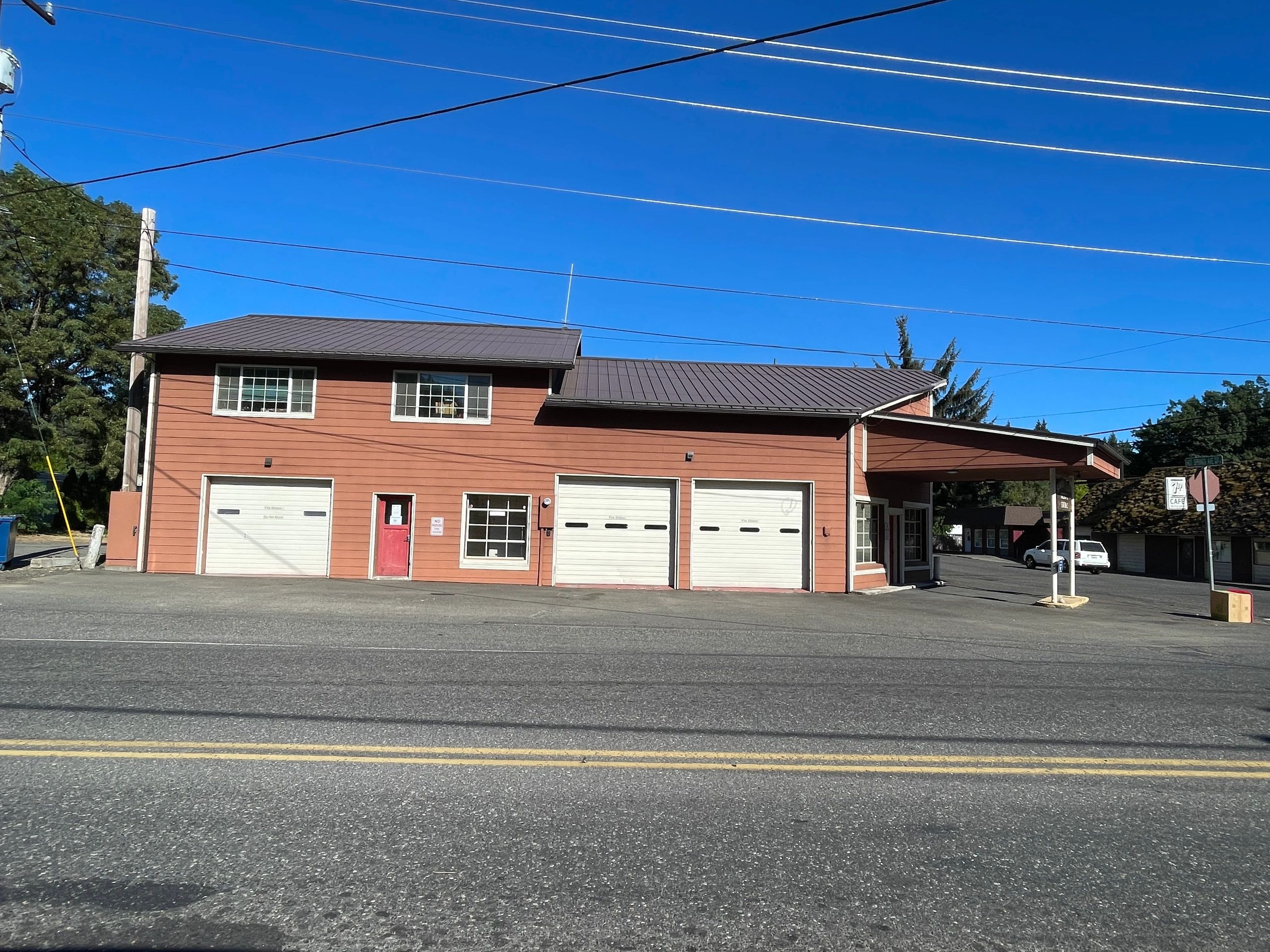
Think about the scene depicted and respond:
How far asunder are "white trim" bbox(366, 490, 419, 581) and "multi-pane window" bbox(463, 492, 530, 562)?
1191 millimetres

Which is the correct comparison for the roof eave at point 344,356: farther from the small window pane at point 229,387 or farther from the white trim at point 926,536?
the white trim at point 926,536

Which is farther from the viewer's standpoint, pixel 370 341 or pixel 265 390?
pixel 370 341

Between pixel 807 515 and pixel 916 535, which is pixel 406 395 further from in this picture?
pixel 916 535

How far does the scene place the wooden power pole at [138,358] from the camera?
18.1 meters

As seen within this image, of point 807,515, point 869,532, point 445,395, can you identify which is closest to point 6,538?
point 445,395

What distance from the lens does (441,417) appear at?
1869cm

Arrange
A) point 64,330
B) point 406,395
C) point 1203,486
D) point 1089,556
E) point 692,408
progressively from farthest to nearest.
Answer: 1. point 1089,556
2. point 64,330
3. point 406,395
4. point 692,408
5. point 1203,486

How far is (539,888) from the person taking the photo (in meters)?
3.24

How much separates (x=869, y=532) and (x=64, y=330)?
112 ft

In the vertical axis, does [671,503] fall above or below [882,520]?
above

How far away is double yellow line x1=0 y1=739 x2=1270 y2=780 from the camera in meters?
4.82

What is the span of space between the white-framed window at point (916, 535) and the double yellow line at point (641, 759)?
1759 cm

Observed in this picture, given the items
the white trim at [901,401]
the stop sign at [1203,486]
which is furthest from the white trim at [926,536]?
the stop sign at [1203,486]

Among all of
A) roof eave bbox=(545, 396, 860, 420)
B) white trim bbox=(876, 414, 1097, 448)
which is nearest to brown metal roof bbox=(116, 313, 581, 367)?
roof eave bbox=(545, 396, 860, 420)
